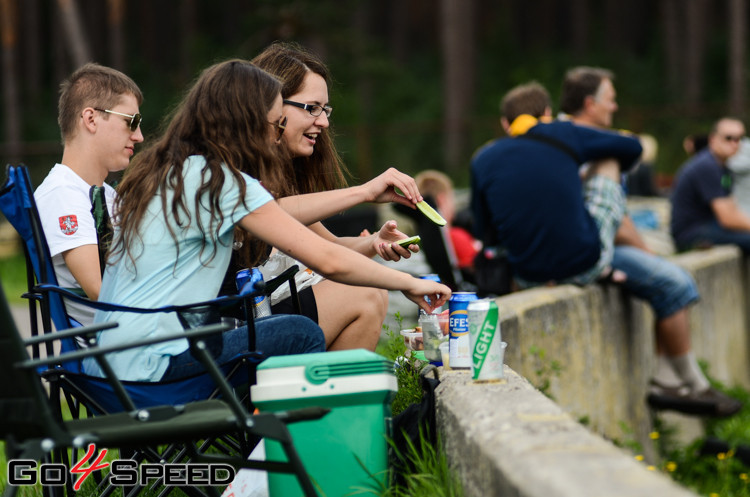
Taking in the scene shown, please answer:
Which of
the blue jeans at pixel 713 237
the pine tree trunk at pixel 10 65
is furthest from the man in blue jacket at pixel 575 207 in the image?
the pine tree trunk at pixel 10 65

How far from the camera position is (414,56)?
1430 inches

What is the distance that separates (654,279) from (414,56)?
29.9 metres

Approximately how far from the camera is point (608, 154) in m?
6.82

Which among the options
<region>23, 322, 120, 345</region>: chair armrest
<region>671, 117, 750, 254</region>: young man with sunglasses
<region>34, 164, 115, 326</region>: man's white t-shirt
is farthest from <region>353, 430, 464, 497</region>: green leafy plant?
<region>671, 117, 750, 254</region>: young man with sunglasses

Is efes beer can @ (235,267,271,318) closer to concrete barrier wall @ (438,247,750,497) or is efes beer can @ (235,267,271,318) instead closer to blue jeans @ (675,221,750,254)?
concrete barrier wall @ (438,247,750,497)

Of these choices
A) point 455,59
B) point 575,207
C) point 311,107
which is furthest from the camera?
point 455,59

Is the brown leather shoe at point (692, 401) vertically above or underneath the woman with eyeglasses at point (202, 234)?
underneath

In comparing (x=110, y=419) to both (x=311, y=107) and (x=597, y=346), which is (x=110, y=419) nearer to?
(x=311, y=107)

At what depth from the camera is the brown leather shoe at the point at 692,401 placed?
7.33 m

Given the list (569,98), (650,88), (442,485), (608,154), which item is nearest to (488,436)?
(442,485)

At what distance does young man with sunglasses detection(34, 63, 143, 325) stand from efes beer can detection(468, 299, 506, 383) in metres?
1.29

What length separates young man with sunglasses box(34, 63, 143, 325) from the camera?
365 cm

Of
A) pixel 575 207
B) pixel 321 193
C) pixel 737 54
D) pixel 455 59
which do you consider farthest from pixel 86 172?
pixel 737 54

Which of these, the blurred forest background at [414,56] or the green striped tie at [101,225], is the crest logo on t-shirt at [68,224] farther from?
the blurred forest background at [414,56]
